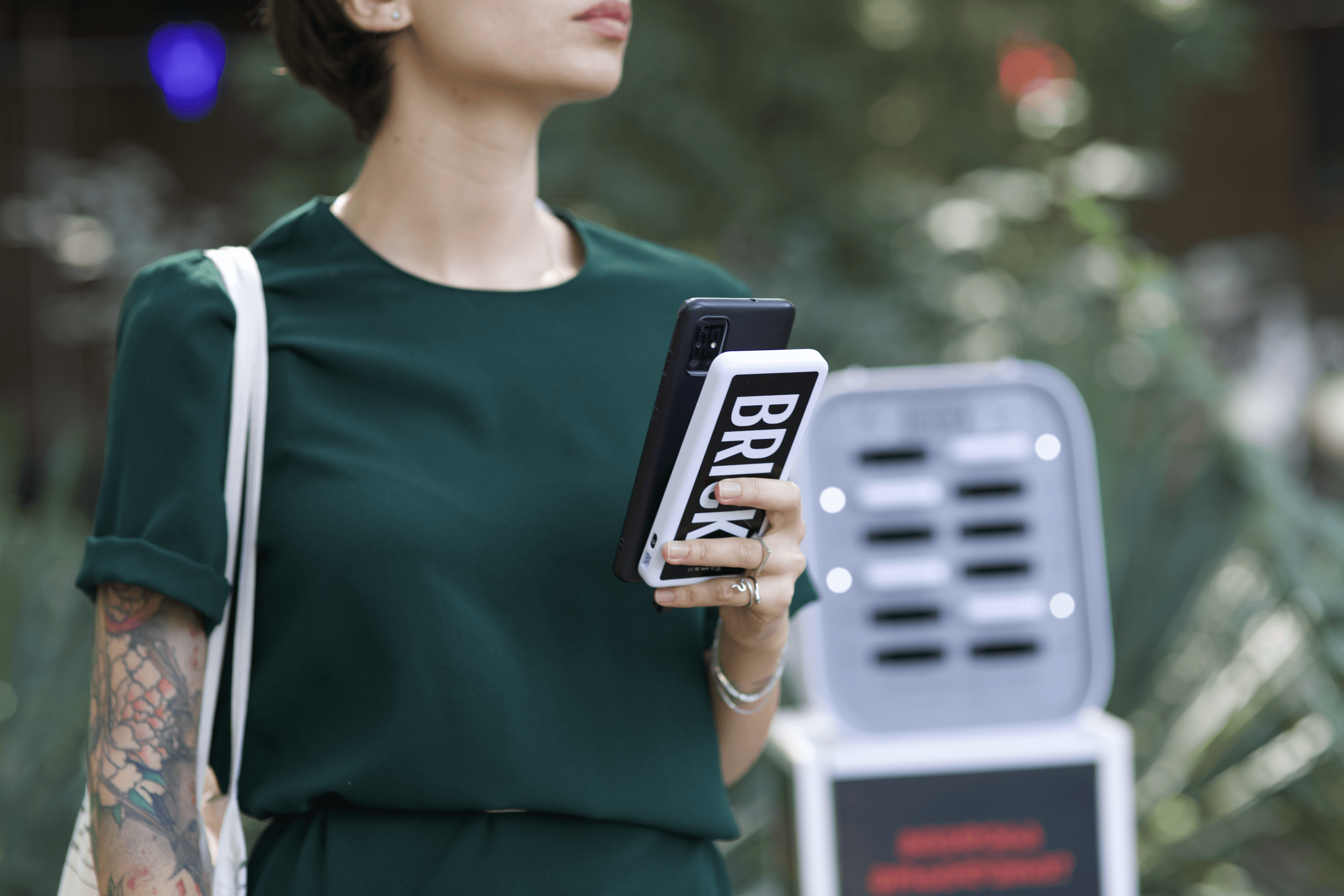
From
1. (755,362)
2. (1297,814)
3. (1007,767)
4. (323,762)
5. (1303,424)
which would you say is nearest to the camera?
(755,362)

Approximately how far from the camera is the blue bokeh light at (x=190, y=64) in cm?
623

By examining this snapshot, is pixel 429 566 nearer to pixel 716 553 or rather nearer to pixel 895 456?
pixel 716 553

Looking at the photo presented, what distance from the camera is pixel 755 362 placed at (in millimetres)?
809

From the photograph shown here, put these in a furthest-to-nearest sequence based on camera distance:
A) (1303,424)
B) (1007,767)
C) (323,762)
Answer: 1. (1303,424)
2. (1007,767)
3. (323,762)

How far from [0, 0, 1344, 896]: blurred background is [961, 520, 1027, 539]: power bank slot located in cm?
50

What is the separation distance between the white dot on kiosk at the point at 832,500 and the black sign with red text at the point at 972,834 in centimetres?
35

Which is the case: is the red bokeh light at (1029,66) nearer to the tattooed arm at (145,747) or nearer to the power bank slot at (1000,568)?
the power bank slot at (1000,568)

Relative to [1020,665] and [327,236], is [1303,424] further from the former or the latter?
[327,236]

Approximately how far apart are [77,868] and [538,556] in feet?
1.49

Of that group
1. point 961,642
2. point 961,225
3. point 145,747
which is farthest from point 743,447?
point 961,225

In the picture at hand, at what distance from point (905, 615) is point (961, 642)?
0.08m

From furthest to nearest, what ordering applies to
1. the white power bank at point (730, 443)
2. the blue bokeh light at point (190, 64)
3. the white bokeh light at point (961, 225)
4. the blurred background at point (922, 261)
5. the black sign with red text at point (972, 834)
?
the blue bokeh light at point (190, 64) < the white bokeh light at point (961, 225) < the blurred background at point (922, 261) < the black sign with red text at point (972, 834) < the white power bank at point (730, 443)

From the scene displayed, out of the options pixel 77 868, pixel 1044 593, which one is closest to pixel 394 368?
pixel 77 868

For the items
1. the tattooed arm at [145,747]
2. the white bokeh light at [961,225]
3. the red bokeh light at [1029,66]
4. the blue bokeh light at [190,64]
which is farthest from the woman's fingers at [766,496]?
the blue bokeh light at [190,64]
